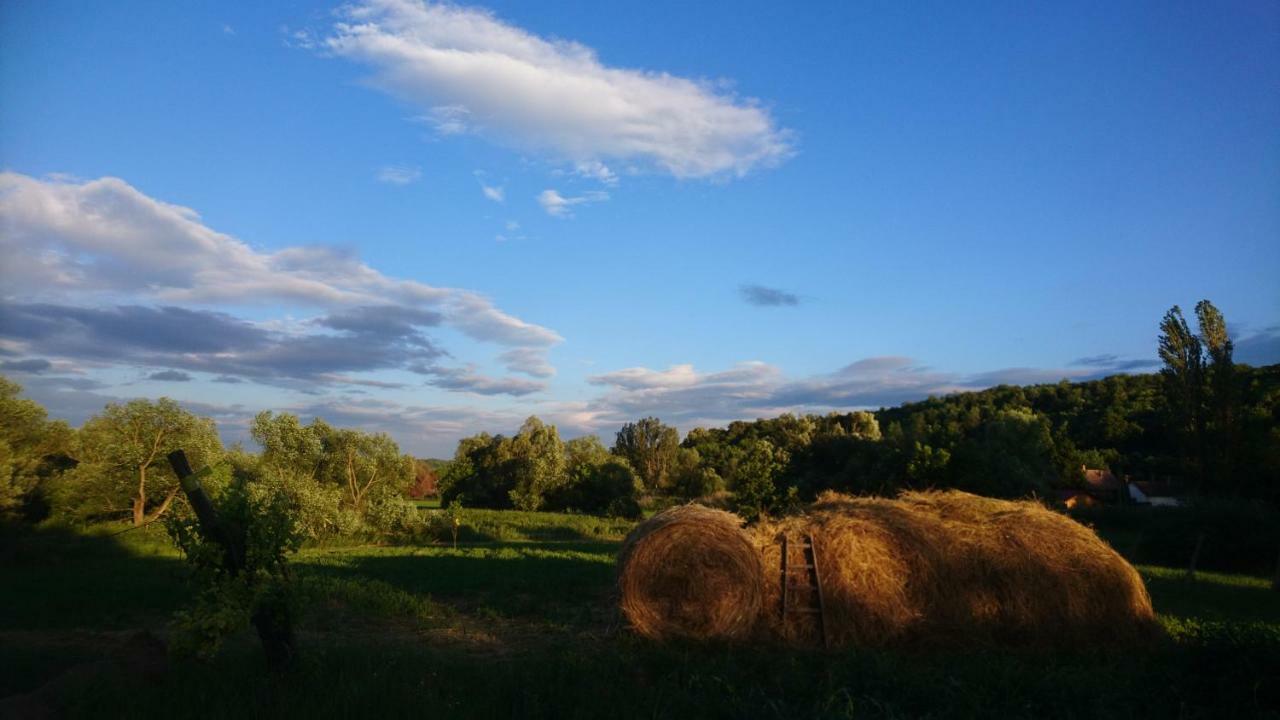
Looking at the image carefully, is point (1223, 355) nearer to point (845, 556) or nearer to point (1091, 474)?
point (1091, 474)

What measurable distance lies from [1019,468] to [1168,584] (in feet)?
64.4

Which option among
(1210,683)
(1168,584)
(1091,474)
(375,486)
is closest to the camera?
(1210,683)

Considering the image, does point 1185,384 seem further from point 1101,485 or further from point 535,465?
point 535,465

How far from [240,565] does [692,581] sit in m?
6.24

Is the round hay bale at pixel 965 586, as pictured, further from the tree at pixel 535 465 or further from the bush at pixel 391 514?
the tree at pixel 535 465

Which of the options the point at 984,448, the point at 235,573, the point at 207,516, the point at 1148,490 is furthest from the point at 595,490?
the point at 1148,490

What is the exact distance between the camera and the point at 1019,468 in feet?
118

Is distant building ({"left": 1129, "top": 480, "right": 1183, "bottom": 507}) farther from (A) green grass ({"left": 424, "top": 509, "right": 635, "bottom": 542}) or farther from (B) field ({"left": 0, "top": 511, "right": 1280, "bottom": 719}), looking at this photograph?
(B) field ({"left": 0, "top": 511, "right": 1280, "bottom": 719})

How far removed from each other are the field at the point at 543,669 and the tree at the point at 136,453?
11547 mm

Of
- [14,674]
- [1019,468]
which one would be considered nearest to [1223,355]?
[1019,468]

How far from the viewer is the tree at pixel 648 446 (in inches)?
2938

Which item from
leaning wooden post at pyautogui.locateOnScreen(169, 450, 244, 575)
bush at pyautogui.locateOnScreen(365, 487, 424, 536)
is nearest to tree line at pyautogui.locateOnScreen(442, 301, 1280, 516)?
leaning wooden post at pyautogui.locateOnScreen(169, 450, 244, 575)

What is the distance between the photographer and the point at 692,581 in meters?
10.6

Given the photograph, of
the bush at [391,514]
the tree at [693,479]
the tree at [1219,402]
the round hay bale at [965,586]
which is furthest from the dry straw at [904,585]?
the tree at [693,479]
